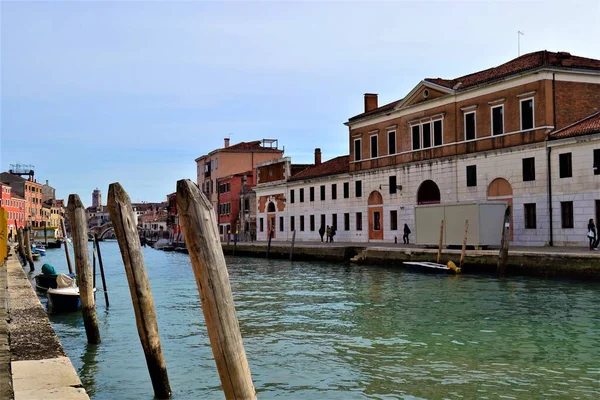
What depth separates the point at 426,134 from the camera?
34.1 metres

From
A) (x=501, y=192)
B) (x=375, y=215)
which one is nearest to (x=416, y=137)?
(x=375, y=215)

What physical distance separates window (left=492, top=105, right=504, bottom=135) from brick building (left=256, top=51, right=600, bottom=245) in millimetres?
44

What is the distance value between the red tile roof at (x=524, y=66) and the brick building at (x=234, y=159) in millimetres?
33276

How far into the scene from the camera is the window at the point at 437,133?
33000 mm

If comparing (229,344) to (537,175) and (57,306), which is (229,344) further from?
(537,175)

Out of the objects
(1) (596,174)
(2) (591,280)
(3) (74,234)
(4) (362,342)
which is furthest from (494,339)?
(1) (596,174)

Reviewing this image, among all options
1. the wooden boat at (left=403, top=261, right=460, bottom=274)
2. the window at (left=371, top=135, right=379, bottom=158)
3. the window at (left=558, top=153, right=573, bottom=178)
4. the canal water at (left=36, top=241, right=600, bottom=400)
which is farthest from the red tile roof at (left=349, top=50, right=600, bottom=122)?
the canal water at (left=36, top=241, right=600, bottom=400)

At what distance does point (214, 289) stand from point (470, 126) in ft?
93.5

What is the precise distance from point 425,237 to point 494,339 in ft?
60.6

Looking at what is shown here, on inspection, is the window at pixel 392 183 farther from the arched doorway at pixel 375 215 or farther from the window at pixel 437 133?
the window at pixel 437 133

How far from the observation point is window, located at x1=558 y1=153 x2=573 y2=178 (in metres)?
25.8

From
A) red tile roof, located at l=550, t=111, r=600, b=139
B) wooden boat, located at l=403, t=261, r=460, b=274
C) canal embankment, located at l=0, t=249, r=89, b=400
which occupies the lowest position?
wooden boat, located at l=403, t=261, r=460, b=274

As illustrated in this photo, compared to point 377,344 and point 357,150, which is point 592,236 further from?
point 357,150

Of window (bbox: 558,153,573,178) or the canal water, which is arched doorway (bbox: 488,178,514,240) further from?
the canal water
